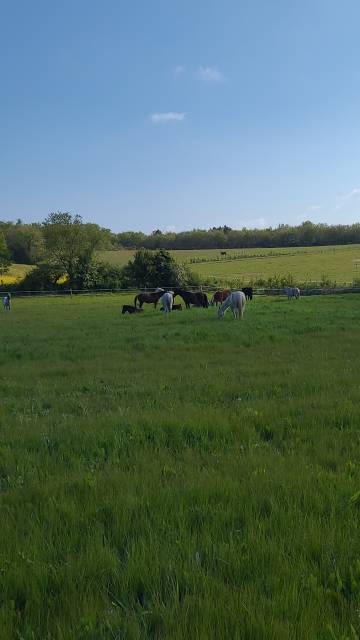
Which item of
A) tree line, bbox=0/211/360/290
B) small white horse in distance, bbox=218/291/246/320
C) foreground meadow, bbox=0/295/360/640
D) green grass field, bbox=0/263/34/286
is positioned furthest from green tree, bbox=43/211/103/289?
foreground meadow, bbox=0/295/360/640

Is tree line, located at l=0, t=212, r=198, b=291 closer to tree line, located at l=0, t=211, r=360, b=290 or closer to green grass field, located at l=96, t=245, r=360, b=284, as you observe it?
tree line, located at l=0, t=211, r=360, b=290

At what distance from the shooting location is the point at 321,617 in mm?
2734

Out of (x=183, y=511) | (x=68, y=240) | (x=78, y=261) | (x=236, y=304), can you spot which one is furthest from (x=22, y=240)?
(x=183, y=511)

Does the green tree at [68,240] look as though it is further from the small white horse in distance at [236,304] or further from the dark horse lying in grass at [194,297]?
the small white horse in distance at [236,304]

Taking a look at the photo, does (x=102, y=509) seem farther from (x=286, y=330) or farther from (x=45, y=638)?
(x=286, y=330)

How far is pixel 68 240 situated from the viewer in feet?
265

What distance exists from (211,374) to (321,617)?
819 cm

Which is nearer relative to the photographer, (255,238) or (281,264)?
(281,264)

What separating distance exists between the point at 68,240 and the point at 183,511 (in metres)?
80.3

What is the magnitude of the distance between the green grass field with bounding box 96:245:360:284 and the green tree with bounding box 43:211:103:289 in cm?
586

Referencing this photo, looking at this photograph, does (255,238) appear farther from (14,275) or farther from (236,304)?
(236,304)

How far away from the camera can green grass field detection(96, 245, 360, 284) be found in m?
74.2

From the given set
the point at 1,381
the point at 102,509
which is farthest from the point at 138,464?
the point at 1,381

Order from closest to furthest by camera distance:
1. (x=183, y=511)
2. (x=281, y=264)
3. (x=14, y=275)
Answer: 1. (x=183, y=511)
2. (x=14, y=275)
3. (x=281, y=264)
